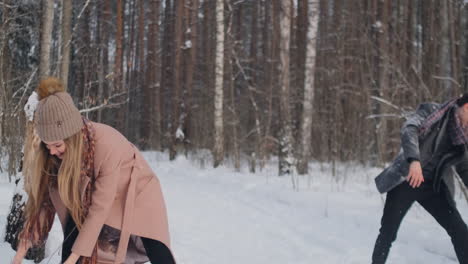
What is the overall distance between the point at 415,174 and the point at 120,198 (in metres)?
2.01

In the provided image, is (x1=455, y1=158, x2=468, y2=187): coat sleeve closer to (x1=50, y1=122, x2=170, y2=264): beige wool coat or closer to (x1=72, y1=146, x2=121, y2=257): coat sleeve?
(x1=50, y1=122, x2=170, y2=264): beige wool coat

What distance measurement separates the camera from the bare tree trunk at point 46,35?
18.9 feet

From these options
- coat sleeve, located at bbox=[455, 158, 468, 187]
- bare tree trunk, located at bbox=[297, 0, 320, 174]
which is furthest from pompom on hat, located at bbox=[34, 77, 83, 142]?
bare tree trunk, located at bbox=[297, 0, 320, 174]

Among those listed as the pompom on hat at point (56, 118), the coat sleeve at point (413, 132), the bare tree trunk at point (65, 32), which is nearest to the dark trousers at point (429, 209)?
the coat sleeve at point (413, 132)

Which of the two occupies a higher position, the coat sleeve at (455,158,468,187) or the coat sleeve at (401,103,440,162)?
the coat sleeve at (401,103,440,162)

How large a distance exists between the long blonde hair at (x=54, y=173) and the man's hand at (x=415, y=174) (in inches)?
86.6

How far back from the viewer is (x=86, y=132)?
7.60ft

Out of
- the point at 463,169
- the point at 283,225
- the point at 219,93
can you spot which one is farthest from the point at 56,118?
the point at 219,93

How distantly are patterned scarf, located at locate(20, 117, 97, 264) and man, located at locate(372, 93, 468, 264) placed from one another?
2.21m

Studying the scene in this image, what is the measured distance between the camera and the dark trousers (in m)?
3.59

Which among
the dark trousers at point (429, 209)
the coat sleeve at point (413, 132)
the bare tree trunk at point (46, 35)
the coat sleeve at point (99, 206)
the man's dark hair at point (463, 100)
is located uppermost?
the bare tree trunk at point (46, 35)

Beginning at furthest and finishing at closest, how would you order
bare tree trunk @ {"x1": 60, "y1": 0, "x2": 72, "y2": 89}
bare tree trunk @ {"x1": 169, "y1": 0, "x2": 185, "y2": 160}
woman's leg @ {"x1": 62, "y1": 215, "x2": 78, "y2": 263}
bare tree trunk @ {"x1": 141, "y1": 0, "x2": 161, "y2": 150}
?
bare tree trunk @ {"x1": 141, "y1": 0, "x2": 161, "y2": 150}, bare tree trunk @ {"x1": 169, "y1": 0, "x2": 185, "y2": 160}, bare tree trunk @ {"x1": 60, "y1": 0, "x2": 72, "y2": 89}, woman's leg @ {"x1": 62, "y1": 215, "x2": 78, "y2": 263}

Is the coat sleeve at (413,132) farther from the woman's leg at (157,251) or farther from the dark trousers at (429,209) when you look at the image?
the woman's leg at (157,251)

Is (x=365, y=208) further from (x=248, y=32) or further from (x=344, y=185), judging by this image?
(x=248, y=32)
